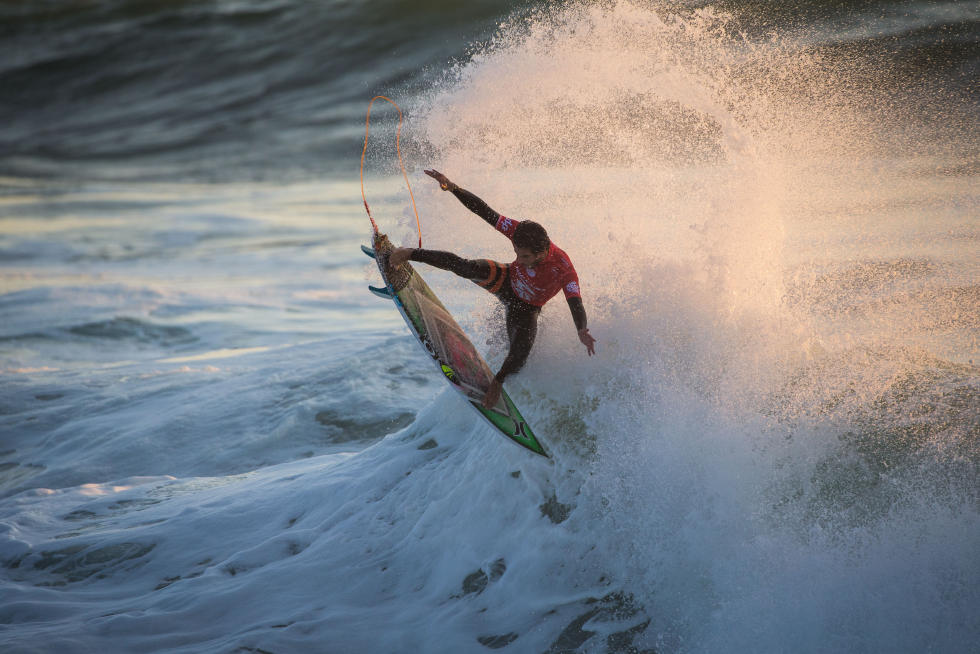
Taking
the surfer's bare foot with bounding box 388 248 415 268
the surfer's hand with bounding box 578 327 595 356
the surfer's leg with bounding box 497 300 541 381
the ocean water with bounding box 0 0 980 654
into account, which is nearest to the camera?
the ocean water with bounding box 0 0 980 654

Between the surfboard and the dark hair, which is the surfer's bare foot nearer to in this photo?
the surfboard

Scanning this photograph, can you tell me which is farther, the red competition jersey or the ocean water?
the red competition jersey

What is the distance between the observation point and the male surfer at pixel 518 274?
4.32 m

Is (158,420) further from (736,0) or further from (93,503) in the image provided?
(736,0)

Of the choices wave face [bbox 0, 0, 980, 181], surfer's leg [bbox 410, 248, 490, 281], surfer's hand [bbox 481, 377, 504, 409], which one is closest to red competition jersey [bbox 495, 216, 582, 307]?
surfer's leg [bbox 410, 248, 490, 281]

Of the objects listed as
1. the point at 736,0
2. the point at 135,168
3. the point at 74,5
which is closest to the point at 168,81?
the point at 135,168

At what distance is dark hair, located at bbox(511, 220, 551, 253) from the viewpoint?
430cm

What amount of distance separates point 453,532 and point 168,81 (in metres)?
31.1

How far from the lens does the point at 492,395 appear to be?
4.71m

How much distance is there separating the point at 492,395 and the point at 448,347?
519 mm

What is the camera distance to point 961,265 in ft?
19.9

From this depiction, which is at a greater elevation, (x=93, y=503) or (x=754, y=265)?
(x=754, y=265)

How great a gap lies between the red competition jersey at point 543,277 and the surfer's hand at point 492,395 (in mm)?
614

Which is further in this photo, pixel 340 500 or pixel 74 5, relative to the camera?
pixel 74 5
